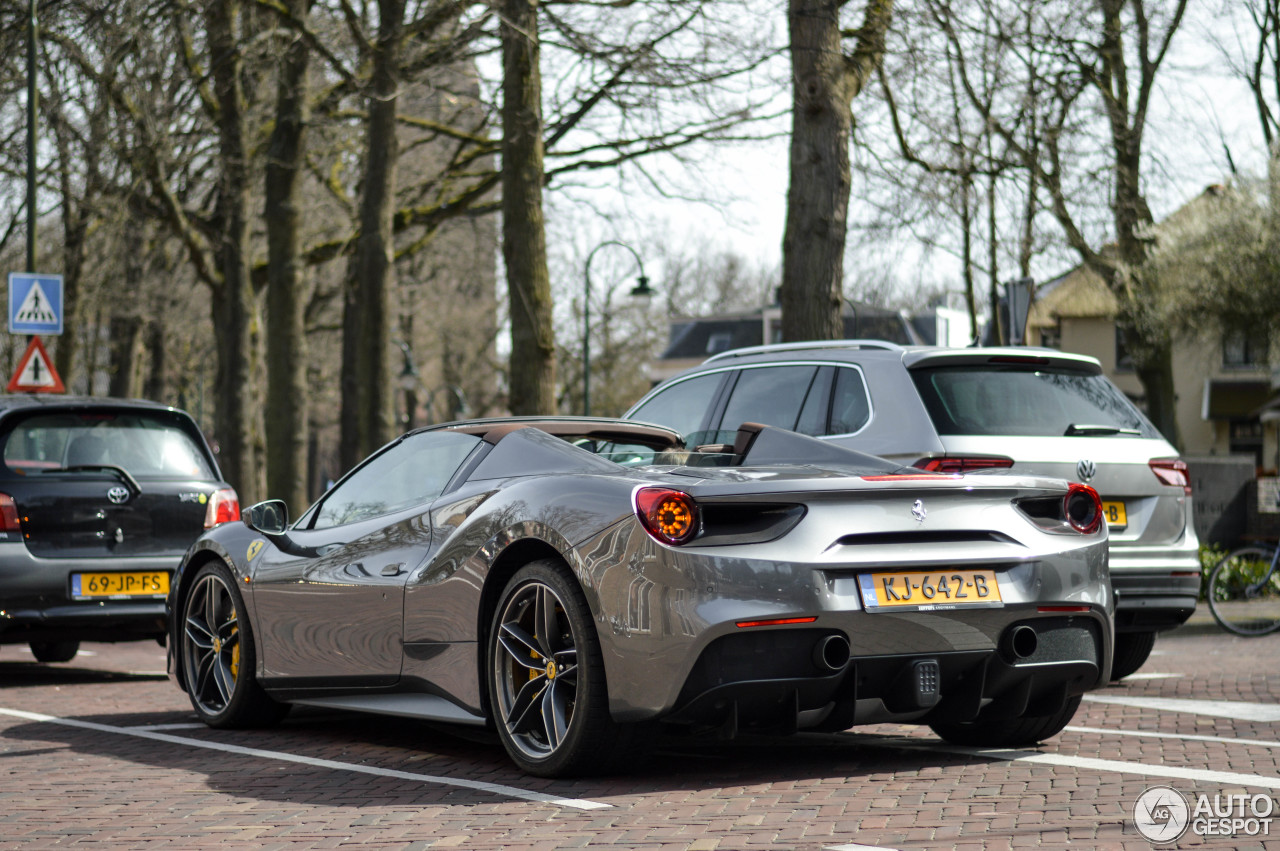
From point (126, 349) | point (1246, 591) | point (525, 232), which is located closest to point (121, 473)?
point (525, 232)

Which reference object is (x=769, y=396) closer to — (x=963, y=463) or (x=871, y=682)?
(x=963, y=463)

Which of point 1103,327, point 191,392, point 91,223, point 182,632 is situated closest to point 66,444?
point 182,632

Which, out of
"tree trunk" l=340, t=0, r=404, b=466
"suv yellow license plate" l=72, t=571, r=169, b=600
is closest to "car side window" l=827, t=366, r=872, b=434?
"suv yellow license plate" l=72, t=571, r=169, b=600

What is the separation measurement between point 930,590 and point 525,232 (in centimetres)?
920

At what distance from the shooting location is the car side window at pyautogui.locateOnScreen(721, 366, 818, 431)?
8.26 m

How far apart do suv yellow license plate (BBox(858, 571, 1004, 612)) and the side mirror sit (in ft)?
9.67

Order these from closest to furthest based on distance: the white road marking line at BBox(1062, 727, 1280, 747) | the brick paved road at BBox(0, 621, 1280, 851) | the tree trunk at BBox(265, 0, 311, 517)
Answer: the brick paved road at BBox(0, 621, 1280, 851) → the white road marking line at BBox(1062, 727, 1280, 747) → the tree trunk at BBox(265, 0, 311, 517)

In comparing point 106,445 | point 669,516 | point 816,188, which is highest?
point 816,188

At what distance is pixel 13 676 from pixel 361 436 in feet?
27.3

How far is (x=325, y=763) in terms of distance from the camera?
608 centimetres

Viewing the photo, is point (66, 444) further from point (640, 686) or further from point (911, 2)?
point (911, 2)

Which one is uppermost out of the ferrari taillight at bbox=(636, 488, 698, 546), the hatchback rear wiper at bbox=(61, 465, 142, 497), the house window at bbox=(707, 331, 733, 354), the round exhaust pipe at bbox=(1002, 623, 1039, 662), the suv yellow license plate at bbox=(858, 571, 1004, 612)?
the house window at bbox=(707, 331, 733, 354)

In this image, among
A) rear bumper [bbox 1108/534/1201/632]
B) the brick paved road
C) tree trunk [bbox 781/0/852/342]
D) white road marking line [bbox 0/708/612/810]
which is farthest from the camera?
tree trunk [bbox 781/0/852/342]

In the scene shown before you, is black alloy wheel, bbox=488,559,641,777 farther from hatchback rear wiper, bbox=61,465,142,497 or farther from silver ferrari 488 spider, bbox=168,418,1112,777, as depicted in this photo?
hatchback rear wiper, bbox=61,465,142,497
